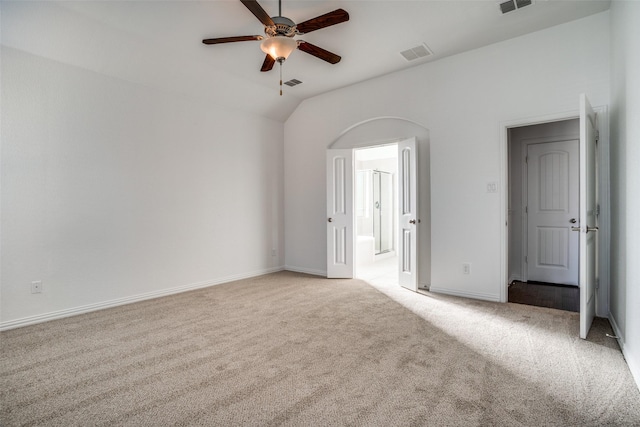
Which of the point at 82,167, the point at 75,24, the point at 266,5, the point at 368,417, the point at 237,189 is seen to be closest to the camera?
the point at 368,417

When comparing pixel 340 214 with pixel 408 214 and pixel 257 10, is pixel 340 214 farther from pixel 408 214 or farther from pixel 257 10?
pixel 257 10

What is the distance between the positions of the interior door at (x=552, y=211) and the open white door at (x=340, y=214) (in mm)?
2709

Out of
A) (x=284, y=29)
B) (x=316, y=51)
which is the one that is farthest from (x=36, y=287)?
(x=316, y=51)

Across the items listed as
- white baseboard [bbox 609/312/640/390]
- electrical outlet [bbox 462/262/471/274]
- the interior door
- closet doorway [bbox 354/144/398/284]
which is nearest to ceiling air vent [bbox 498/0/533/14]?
the interior door

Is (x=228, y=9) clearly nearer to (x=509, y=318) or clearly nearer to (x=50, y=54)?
(x=50, y=54)

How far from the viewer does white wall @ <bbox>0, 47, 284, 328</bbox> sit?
Answer: 3133mm

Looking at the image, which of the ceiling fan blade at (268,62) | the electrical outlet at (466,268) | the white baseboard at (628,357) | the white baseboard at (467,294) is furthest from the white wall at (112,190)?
the white baseboard at (628,357)

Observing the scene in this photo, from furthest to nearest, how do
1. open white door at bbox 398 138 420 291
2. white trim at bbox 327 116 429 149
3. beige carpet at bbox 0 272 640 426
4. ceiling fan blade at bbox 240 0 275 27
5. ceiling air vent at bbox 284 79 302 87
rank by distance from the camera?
1. ceiling air vent at bbox 284 79 302 87
2. white trim at bbox 327 116 429 149
3. open white door at bbox 398 138 420 291
4. ceiling fan blade at bbox 240 0 275 27
5. beige carpet at bbox 0 272 640 426

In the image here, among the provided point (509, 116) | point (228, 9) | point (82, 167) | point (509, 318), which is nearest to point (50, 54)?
point (82, 167)

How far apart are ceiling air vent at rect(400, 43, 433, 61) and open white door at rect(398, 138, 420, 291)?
1001 millimetres

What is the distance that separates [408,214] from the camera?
14.6ft

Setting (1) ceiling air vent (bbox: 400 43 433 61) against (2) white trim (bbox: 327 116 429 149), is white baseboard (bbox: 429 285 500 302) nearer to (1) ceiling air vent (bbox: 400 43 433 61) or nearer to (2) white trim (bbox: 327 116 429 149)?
(2) white trim (bbox: 327 116 429 149)

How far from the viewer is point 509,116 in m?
3.67

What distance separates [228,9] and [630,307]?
13.0ft
